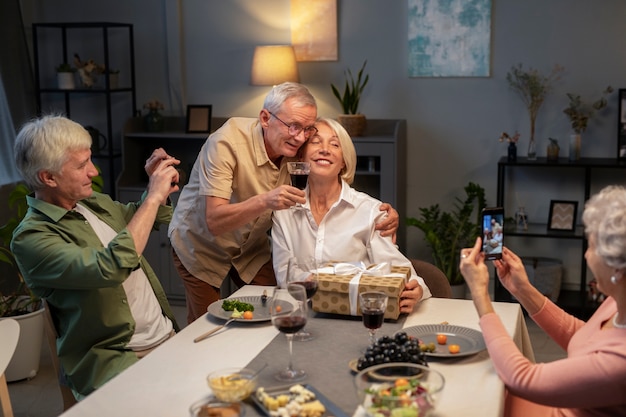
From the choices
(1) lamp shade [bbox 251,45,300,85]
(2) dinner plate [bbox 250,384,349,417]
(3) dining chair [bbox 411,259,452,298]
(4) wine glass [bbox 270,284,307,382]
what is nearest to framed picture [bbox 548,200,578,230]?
(1) lamp shade [bbox 251,45,300,85]

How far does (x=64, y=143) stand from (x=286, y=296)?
0.90 meters

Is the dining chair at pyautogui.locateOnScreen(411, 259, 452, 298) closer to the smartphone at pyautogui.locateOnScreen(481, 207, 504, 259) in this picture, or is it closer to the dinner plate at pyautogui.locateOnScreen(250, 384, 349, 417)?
the smartphone at pyautogui.locateOnScreen(481, 207, 504, 259)

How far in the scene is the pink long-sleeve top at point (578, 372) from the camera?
179cm

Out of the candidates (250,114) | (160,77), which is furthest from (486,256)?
(160,77)

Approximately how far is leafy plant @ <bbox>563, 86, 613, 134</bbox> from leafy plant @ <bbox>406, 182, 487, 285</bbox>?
0.69 meters

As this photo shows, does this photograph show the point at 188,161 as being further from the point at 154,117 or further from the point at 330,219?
the point at 330,219

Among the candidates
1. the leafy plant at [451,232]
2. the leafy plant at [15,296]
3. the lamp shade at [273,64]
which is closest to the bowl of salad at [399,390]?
the leafy plant at [15,296]

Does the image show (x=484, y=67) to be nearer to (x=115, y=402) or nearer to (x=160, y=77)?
(x=160, y=77)

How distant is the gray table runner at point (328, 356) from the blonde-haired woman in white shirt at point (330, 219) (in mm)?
417

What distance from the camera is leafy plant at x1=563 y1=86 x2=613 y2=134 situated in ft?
15.7

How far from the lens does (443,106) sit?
5176 mm

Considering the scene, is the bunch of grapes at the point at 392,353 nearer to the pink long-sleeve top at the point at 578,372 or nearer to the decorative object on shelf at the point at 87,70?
the pink long-sleeve top at the point at 578,372

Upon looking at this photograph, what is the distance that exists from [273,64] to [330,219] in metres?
2.31

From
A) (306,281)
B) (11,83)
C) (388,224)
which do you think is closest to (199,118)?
(11,83)
